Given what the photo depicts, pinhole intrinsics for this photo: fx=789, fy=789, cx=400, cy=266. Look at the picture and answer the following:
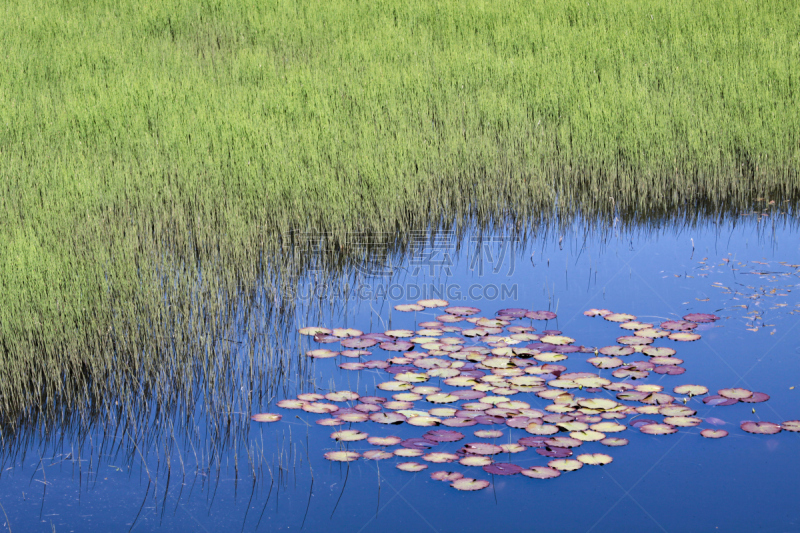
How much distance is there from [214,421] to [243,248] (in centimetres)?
175

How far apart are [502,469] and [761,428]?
1.14 meters

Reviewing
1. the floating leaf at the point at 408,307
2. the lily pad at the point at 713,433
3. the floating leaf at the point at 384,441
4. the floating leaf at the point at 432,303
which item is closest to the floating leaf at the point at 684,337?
the lily pad at the point at 713,433

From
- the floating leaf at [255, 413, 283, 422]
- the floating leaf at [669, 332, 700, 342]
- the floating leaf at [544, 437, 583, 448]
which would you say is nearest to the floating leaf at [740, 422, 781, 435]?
the floating leaf at [544, 437, 583, 448]

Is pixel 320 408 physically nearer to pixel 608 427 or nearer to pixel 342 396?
pixel 342 396

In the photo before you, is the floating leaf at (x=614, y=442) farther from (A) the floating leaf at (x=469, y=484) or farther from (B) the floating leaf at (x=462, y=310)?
(B) the floating leaf at (x=462, y=310)

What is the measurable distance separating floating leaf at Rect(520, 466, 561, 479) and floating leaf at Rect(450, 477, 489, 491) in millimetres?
155

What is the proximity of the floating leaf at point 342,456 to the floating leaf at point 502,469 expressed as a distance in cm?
50

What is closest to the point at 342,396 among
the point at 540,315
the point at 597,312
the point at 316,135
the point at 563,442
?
the point at 563,442

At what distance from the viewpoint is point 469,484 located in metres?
2.83

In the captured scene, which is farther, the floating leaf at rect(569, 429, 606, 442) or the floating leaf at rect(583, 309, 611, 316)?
the floating leaf at rect(583, 309, 611, 316)

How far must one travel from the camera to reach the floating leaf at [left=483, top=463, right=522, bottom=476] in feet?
9.46

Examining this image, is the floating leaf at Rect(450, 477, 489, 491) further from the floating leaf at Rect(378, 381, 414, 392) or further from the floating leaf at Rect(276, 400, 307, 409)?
the floating leaf at Rect(276, 400, 307, 409)

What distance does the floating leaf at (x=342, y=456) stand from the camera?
119 inches

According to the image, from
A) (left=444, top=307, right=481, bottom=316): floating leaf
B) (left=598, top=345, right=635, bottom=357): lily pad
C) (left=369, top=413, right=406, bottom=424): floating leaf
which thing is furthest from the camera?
(left=444, top=307, right=481, bottom=316): floating leaf
